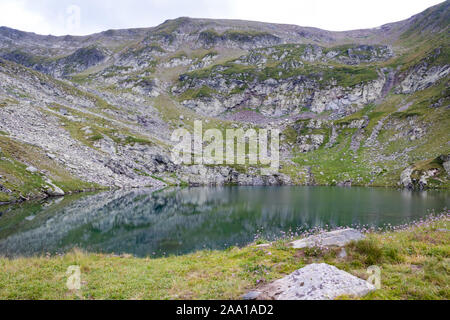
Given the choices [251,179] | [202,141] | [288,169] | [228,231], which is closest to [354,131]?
[288,169]

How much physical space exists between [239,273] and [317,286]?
4.98 m

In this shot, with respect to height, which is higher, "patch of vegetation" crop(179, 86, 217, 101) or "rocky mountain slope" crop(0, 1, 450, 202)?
"patch of vegetation" crop(179, 86, 217, 101)

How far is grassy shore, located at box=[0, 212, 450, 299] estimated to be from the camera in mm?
8415

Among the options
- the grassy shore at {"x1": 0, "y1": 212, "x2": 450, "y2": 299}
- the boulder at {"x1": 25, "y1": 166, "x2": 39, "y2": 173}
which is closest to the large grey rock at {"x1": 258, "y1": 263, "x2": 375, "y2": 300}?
the grassy shore at {"x1": 0, "y1": 212, "x2": 450, "y2": 299}

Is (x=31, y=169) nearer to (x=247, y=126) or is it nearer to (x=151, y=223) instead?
(x=151, y=223)

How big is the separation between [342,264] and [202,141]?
125 metres

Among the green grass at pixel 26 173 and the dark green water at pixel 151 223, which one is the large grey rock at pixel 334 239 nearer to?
the dark green water at pixel 151 223

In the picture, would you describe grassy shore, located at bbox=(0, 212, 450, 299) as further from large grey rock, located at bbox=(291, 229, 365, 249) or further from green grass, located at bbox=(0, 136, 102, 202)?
green grass, located at bbox=(0, 136, 102, 202)

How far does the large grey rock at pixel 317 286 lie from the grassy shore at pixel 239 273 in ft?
1.97

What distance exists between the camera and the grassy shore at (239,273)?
841 centimetres

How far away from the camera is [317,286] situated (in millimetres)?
7102

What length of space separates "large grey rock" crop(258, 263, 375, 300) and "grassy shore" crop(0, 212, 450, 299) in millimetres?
599

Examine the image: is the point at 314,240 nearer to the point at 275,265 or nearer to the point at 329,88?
the point at 275,265

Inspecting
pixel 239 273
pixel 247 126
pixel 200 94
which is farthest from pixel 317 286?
pixel 200 94
